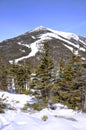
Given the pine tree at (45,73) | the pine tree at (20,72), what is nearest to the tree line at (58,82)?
the pine tree at (45,73)

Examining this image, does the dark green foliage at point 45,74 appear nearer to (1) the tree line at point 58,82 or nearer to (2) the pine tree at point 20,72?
(1) the tree line at point 58,82

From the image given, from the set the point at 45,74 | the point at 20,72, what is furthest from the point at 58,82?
the point at 20,72

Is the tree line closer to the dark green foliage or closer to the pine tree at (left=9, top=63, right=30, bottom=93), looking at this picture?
the dark green foliage

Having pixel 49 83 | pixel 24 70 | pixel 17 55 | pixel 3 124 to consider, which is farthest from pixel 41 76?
pixel 17 55

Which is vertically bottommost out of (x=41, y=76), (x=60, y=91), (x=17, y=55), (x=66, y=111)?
(x=66, y=111)

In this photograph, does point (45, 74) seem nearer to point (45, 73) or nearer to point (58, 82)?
point (45, 73)

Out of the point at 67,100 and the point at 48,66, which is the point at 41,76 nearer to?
the point at 48,66

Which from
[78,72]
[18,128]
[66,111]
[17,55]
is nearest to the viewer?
[18,128]

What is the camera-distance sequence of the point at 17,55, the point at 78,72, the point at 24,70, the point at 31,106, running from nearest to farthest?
the point at 31,106
the point at 78,72
the point at 24,70
the point at 17,55

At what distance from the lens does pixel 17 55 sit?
164 m

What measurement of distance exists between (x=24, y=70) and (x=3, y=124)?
44.3m

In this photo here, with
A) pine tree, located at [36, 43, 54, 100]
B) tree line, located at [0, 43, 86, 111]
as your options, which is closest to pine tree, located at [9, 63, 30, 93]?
tree line, located at [0, 43, 86, 111]

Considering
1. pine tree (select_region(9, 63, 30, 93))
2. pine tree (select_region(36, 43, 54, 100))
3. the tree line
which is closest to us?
pine tree (select_region(36, 43, 54, 100))

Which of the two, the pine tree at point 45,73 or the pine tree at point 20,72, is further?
the pine tree at point 20,72
